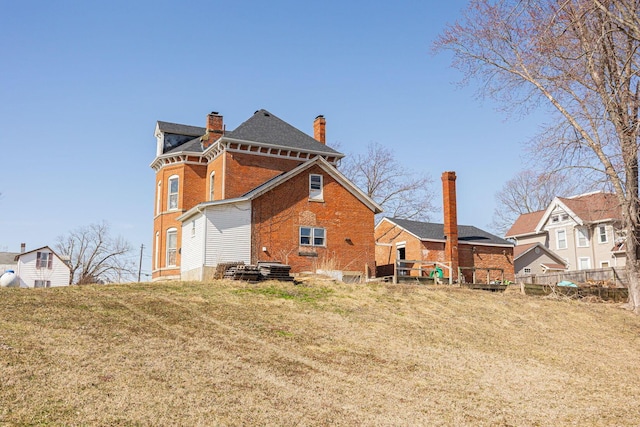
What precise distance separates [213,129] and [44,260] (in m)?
28.2

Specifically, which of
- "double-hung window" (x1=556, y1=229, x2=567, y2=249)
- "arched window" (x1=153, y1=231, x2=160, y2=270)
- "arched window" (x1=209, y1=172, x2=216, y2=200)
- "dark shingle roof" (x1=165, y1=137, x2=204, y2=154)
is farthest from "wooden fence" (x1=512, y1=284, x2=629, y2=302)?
"double-hung window" (x1=556, y1=229, x2=567, y2=249)

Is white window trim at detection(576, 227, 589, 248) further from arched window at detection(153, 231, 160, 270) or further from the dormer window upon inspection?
arched window at detection(153, 231, 160, 270)

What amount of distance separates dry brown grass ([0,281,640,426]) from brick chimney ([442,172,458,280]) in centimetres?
1440

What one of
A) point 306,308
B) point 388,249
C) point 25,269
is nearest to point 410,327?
point 306,308

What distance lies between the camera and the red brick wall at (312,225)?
95.9 feet

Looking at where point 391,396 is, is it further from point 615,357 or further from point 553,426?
point 615,357

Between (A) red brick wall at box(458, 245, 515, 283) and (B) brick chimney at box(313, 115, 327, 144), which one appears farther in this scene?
(A) red brick wall at box(458, 245, 515, 283)

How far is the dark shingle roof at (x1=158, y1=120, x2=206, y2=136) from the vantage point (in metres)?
38.6

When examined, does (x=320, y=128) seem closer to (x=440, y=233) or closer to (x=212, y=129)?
(x=212, y=129)

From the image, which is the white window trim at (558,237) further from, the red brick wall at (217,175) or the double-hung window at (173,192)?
the double-hung window at (173,192)

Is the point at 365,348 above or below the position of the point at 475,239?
below

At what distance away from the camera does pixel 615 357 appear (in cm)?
1769

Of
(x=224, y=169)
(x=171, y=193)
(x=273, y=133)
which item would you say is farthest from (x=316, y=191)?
(x=171, y=193)

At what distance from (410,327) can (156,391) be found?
32.7 feet
